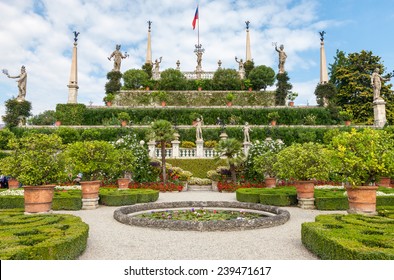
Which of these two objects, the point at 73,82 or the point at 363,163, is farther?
the point at 73,82

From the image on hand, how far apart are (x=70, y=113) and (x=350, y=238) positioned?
35240 mm

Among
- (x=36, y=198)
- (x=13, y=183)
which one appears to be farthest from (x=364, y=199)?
(x=13, y=183)

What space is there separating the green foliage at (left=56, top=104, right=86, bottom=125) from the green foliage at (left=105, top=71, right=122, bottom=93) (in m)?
6.51

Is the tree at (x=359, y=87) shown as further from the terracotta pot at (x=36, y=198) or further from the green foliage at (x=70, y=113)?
the terracotta pot at (x=36, y=198)

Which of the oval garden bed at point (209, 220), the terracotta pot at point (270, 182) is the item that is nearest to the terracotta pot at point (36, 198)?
the oval garden bed at point (209, 220)

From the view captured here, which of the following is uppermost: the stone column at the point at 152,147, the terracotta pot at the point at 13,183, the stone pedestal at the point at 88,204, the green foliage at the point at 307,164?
the stone column at the point at 152,147

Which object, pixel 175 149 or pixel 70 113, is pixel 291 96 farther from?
pixel 70 113

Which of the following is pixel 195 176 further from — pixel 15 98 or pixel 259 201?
pixel 15 98

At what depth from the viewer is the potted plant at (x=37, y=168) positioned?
977 cm

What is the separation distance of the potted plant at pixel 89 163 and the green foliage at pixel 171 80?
103 feet

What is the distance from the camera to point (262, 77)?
146 feet

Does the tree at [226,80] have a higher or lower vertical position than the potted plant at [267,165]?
higher

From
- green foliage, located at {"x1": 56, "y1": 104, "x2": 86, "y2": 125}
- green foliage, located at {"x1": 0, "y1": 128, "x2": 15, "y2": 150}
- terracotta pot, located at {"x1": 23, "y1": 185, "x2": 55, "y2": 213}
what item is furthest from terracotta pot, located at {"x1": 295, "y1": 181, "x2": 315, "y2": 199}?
green foliage, located at {"x1": 56, "y1": 104, "x2": 86, "y2": 125}
